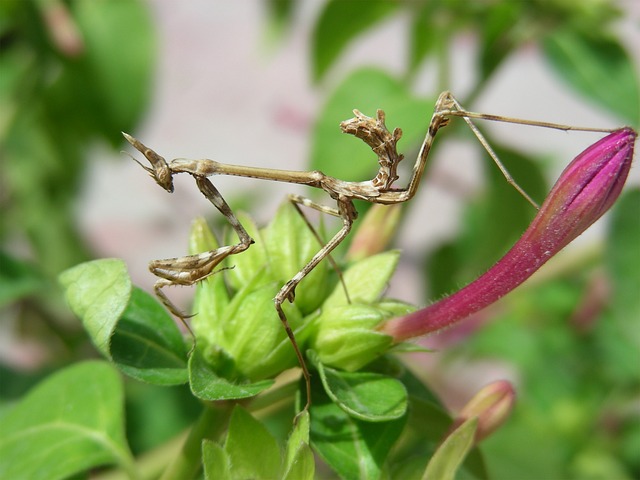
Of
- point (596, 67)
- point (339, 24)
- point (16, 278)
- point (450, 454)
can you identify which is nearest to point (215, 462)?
point (450, 454)

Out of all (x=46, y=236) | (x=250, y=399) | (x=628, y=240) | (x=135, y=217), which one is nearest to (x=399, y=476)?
(x=250, y=399)

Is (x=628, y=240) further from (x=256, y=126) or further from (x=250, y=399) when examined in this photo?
(x=256, y=126)

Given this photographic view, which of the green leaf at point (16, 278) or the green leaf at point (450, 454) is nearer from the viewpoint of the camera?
the green leaf at point (450, 454)

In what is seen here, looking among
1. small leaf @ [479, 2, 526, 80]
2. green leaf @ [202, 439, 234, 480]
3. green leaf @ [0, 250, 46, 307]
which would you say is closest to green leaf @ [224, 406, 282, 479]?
green leaf @ [202, 439, 234, 480]

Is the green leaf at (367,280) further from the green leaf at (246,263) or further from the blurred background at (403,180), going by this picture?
the blurred background at (403,180)

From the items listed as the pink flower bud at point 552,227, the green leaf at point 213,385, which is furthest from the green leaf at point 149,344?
the pink flower bud at point 552,227

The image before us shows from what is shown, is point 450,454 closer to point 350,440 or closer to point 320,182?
point 350,440
